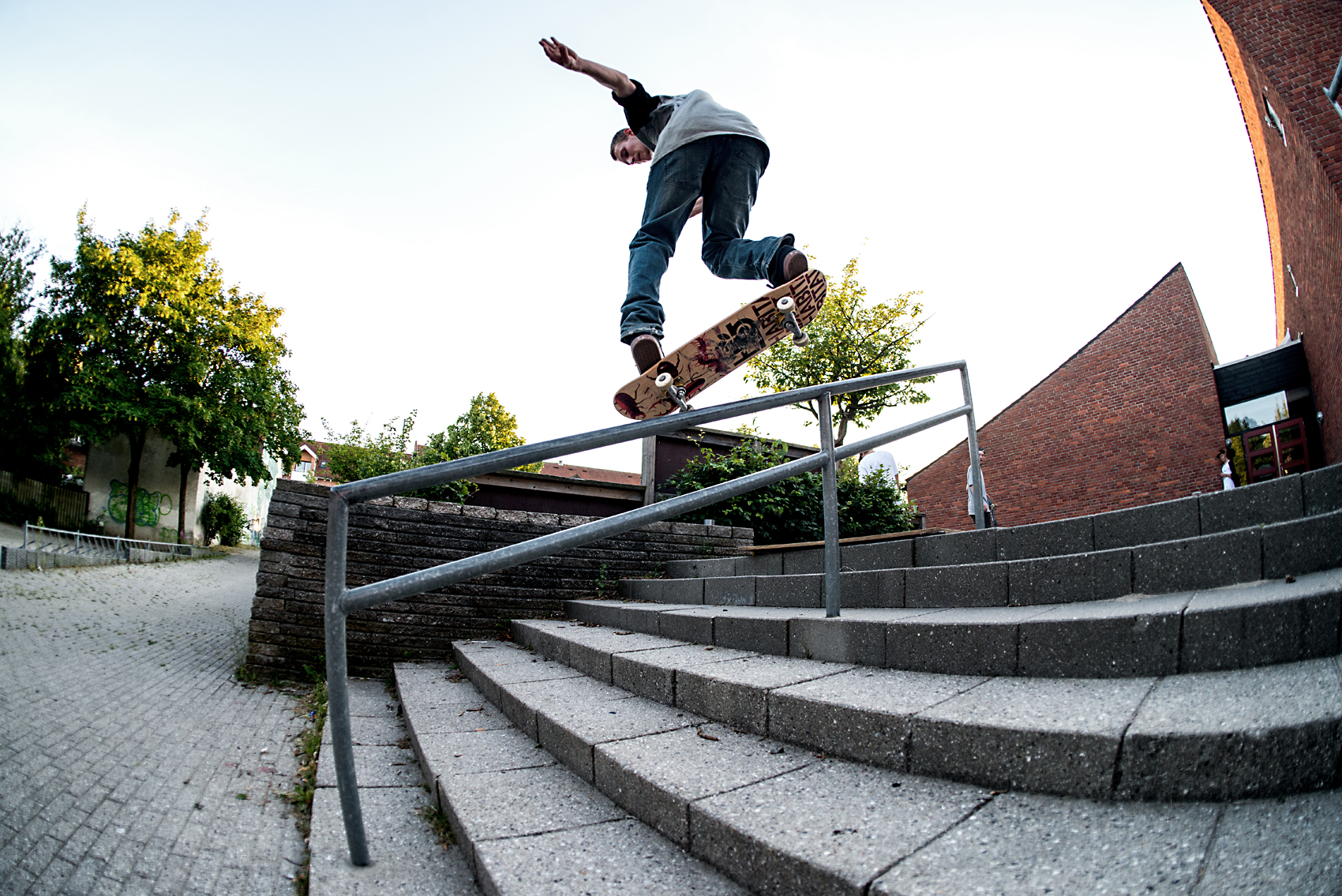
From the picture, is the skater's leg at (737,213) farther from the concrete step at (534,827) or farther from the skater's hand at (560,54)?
the concrete step at (534,827)

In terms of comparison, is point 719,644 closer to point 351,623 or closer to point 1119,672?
point 1119,672

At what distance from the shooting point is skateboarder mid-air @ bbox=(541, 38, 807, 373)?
301cm

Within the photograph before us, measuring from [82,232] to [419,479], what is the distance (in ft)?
95.0

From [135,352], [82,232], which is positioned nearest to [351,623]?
[135,352]

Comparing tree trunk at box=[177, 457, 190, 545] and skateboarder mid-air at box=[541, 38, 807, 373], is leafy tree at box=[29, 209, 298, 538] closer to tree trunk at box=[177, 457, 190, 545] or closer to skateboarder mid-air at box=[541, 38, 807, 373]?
tree trunk at box=[177, 457, 190, 545]

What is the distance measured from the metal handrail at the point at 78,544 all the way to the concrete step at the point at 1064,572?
50.0 ft

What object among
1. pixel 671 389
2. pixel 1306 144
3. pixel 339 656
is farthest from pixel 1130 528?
pixel 1306 144

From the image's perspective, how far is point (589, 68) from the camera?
10.6 ft

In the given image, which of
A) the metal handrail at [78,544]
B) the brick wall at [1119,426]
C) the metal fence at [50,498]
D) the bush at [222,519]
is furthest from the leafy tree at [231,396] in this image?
the brick wall at [1119,426]

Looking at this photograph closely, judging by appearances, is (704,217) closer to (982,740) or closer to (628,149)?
(628,149)

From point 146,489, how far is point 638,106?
29.0m

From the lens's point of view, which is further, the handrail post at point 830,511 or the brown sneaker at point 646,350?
the brown sneaker at point 646,350

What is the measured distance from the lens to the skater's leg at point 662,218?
303cm

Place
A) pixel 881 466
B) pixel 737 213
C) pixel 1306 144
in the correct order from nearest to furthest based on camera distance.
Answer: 1. pixel 737 213
2. pixel 1306 144
3. pixel 881 466
